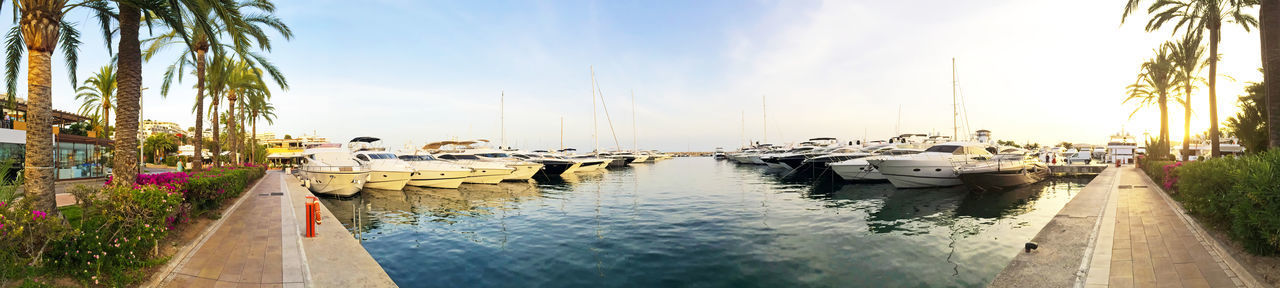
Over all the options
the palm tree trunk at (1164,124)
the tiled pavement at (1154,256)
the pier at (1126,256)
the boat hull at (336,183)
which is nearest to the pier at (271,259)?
the pier at (1126,256)

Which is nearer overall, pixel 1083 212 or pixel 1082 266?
pixel 1082 266

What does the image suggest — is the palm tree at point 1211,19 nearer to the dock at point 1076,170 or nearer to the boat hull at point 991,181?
the boat hull at point 991,181

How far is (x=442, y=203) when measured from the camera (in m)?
20.7

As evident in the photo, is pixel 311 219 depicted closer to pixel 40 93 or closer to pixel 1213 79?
pixel 40 93

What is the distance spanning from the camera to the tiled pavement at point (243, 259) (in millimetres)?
6629

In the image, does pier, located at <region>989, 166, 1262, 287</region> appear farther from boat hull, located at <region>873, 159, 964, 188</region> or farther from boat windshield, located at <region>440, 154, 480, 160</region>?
boat windshield, located at <region>440, 154, 480, 160</region>

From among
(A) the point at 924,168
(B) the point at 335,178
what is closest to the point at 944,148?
(A) the point at 924,168

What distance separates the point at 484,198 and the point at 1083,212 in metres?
21.2

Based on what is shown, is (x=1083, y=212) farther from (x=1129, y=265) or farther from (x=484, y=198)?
(x=484, y=198)

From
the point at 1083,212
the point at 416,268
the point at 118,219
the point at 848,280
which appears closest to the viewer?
the point at 118,219

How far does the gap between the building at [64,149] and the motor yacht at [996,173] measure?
39243mm

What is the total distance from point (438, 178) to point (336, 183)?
4.85m

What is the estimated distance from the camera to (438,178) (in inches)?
1038

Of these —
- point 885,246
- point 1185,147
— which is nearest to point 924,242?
point 885,246
